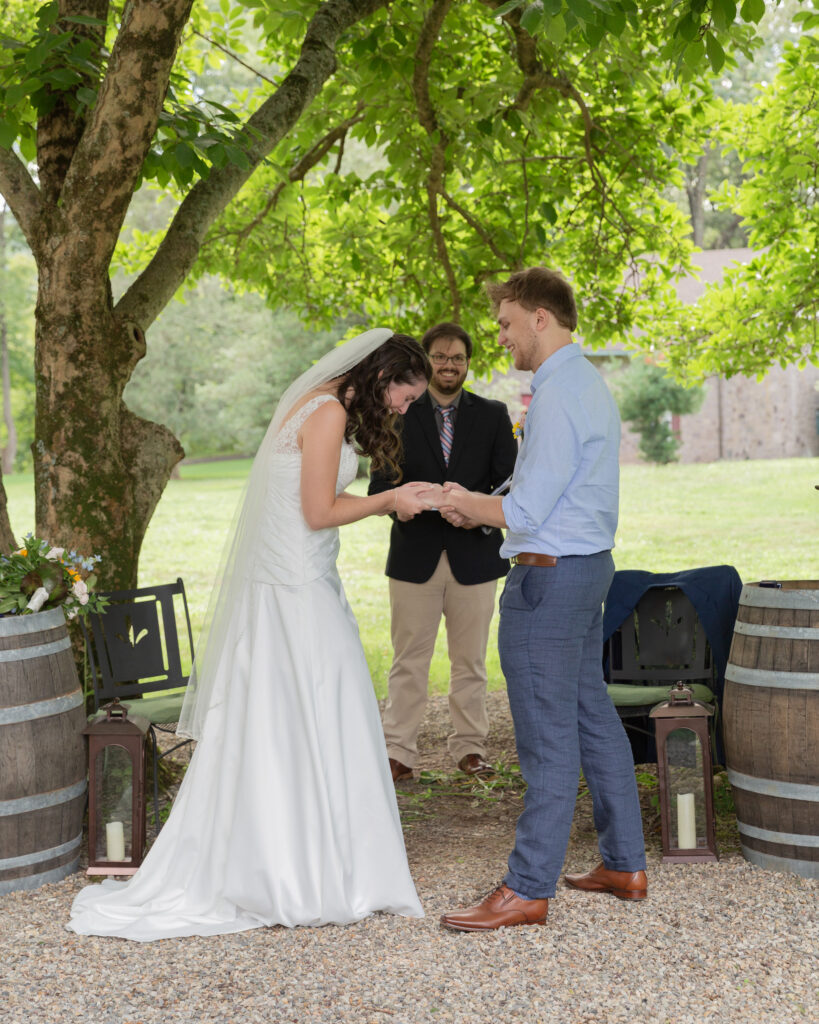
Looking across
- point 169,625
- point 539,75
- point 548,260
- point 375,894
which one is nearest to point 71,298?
point 169,625

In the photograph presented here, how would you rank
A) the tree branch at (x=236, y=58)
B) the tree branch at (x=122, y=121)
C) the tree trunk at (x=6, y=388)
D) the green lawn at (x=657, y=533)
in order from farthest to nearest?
the tree trunk at (x=6, y=388) < the green lawn at (x=657, y=533) < the tree branch at (x=236, y=58) < the tree branch at (x=122, y=121)

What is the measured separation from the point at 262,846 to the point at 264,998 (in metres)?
0.59

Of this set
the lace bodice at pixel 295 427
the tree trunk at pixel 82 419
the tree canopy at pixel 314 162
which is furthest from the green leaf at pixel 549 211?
the lace bodice at pixel 295 427

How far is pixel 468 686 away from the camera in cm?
538

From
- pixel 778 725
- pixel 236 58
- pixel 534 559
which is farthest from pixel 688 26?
pixel 236 58

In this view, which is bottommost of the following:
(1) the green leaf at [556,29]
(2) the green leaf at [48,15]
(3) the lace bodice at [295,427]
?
(3) the lace bodice at [295,427]

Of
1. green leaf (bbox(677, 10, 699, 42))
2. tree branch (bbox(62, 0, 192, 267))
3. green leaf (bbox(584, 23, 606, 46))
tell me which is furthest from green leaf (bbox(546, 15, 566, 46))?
tree branch (bbox(62, 0, 192, 267))

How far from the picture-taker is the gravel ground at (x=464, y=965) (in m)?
2.90

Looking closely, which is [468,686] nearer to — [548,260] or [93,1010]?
[93,1010]

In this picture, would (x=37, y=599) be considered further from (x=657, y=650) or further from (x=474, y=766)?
(x=657, y=650)

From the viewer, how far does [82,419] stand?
4.52 metres

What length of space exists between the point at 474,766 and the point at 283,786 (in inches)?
77.7

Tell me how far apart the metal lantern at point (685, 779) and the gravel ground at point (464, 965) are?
113mm

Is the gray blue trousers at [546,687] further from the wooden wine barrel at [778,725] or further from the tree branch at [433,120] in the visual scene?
the tree branch at [433,120]
